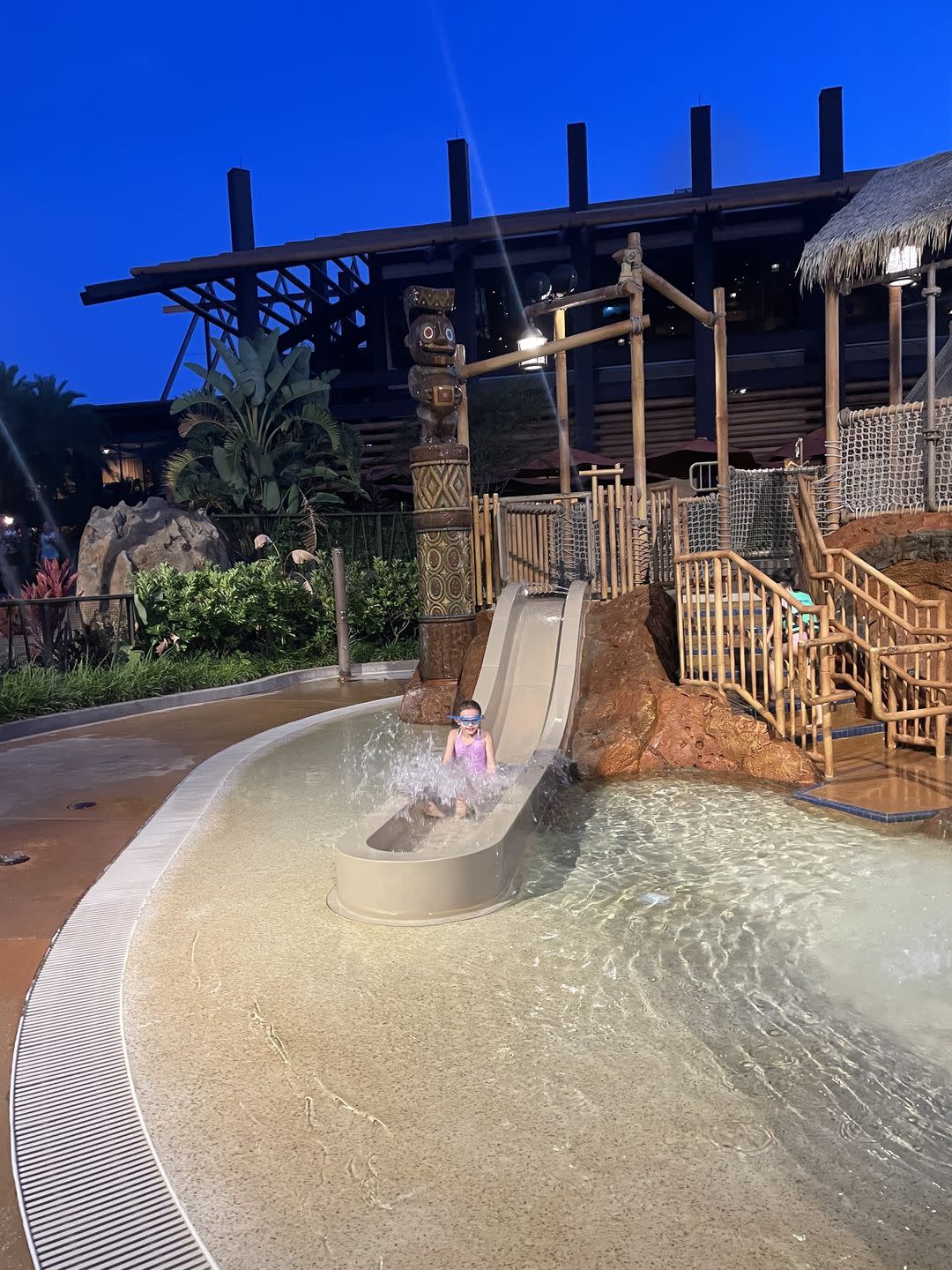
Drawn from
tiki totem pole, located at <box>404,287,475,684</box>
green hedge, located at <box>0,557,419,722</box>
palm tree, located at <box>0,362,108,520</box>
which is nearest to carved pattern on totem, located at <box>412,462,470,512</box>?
→ tiki totem pole, located at <box>404,287,475,684</box>

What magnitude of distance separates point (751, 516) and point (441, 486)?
21.7 ft

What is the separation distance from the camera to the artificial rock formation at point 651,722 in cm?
744

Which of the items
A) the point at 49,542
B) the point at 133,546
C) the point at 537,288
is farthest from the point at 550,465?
the point at 49,542

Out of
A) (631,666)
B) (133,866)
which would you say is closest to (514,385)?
(631,666)

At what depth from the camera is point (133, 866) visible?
17.4ft

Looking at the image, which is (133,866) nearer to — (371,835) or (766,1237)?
(371,835)

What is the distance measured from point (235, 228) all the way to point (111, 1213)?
1182 inches

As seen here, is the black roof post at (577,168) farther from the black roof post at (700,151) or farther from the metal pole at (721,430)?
the metal pole at (721,430)

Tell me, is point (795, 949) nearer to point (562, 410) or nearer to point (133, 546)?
point (562, 410)

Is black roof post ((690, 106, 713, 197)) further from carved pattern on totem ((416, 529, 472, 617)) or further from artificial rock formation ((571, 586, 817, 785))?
artificial rock formation ((571, 586, 817, 785))

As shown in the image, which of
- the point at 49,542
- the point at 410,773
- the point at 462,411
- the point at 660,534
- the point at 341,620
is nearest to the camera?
Answer: the point at 410,773

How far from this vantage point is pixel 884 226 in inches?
460

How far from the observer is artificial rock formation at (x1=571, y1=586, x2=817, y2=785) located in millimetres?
7435

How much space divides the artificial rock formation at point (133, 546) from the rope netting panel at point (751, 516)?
27.1ft
